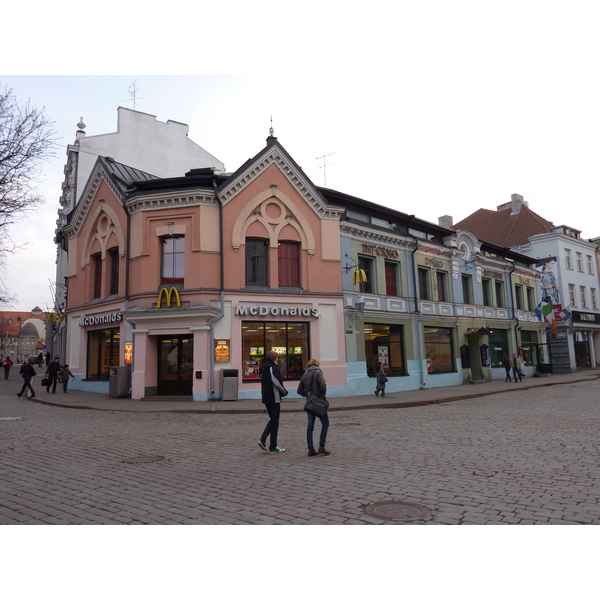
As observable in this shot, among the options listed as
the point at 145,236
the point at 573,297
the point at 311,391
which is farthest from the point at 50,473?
the point at 573,297

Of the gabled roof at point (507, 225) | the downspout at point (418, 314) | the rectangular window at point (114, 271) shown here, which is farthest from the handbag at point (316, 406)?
the gabled roof at point (507, 225)

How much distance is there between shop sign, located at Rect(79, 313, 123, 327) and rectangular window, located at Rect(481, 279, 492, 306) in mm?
23068

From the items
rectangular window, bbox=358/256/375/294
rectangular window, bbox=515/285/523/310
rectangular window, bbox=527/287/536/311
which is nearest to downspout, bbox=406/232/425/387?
rectangular window, bbox=358/256/375/294

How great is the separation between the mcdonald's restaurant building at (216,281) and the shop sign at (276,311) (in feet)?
0.15

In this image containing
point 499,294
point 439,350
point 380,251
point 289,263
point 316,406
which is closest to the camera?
point 316,406

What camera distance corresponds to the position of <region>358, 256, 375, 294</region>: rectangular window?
24.5 meters

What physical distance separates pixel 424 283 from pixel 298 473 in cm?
2188

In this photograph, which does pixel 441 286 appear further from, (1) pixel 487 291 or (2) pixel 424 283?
(1) pixel 487 291

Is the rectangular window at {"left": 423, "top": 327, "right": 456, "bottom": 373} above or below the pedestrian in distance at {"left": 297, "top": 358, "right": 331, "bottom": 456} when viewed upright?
above

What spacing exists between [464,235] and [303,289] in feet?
44.6

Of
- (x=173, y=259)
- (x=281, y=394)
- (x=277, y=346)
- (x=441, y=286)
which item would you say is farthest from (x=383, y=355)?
(x=281, y=394)

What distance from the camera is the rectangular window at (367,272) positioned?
24.5 metres

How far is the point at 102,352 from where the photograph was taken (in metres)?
23.5

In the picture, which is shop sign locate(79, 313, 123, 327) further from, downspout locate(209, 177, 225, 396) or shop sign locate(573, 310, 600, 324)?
shop sign locate(573, 310, 600, 324)
